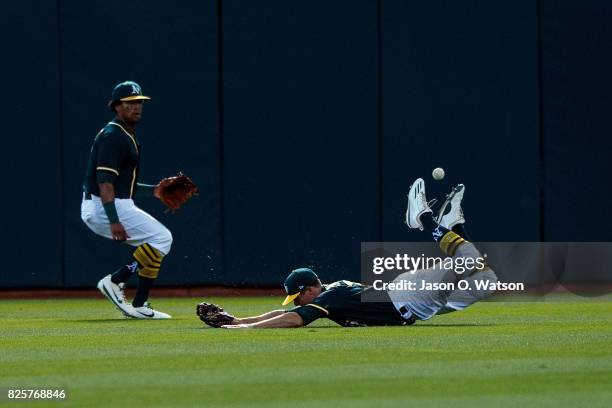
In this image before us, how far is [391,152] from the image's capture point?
1689 cm

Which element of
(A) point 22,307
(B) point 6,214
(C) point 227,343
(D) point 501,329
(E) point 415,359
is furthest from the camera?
Answer: (B) point 6,214

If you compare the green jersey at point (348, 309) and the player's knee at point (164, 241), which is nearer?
the green jersey at point (348, 309)

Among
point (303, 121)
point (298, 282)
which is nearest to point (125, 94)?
point (298, 282)

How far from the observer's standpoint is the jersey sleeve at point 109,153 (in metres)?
12.3

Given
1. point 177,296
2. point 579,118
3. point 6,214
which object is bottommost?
point 177,296

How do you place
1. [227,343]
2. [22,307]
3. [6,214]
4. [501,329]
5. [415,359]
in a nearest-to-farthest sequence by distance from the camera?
1. [415,359]
2. [227,343]
3. [501,329]
4. [22,307]
5. [6,214]

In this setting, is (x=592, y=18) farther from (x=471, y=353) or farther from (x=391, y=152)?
(x=471, y=353)

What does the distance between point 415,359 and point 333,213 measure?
8.56m

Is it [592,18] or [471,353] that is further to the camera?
[592,18]

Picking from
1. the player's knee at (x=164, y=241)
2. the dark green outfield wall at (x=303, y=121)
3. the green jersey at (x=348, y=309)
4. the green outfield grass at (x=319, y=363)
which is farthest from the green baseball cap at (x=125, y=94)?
the dark green outfield wall at (x=303, y=121)

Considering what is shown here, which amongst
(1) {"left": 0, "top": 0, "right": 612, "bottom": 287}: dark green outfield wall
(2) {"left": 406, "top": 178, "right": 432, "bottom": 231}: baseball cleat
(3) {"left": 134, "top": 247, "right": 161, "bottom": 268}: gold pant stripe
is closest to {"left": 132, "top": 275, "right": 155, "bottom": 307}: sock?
(3) {"left": 134, "top": 247, "right": 161, "bottom": 268}: gold pant stripe

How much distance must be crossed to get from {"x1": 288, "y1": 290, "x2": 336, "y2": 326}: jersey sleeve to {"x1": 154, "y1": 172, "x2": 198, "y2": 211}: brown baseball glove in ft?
9.50

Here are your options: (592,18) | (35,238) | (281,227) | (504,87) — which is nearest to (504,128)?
(504,87)

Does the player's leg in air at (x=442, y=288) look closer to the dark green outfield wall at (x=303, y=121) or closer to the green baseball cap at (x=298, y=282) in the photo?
the green baseball cap at (x=298, y=282)
